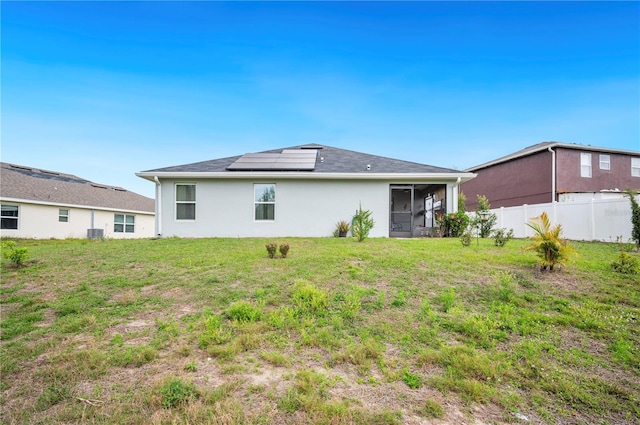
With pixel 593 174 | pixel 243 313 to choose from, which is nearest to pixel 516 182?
pixel 593 174

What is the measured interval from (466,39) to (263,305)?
12.3 metres

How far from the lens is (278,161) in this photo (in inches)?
483

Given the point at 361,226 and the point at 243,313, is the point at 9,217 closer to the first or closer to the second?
the point at 361,226

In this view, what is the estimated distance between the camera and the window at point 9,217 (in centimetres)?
1598

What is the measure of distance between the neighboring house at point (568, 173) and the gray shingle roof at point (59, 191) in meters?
27.5

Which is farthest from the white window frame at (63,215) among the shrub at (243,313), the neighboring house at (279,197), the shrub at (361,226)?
the shrub at (243,313)

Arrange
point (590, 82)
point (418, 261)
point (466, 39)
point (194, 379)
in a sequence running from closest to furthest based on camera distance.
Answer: point (194, 379) < point (418, 261) < point (466, 39) < point (590, 82)

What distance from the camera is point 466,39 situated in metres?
10.9

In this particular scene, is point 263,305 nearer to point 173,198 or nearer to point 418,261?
point 418,261

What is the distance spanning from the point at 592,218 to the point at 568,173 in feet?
24.7

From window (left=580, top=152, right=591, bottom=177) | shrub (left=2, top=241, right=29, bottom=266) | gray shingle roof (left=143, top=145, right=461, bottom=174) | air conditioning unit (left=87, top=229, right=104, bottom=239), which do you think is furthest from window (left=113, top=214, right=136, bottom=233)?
window (left=580, top=152, right=591, bottom=177)

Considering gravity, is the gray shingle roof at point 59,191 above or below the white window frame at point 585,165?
below

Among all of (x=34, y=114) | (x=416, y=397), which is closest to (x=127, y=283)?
(x=416, y=397)

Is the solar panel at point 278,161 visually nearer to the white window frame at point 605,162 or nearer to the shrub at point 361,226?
the shrub at point 361,226
